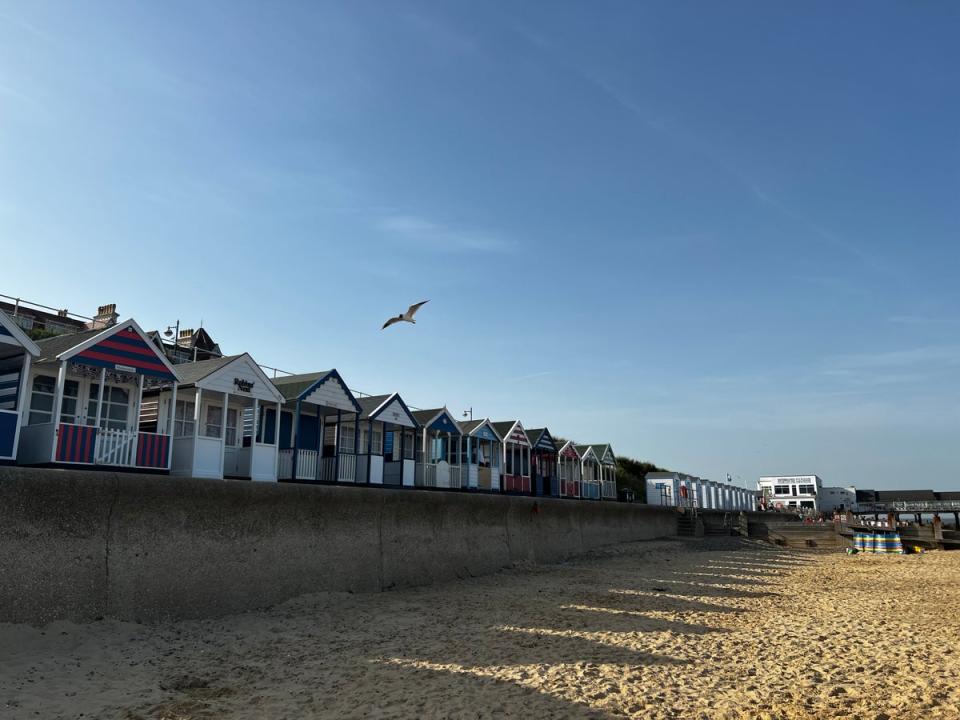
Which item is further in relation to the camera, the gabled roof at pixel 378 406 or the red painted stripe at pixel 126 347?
the gabled roof at pixel 378 406

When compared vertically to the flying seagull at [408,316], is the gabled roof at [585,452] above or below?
below

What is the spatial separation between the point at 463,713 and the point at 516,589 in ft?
31.0

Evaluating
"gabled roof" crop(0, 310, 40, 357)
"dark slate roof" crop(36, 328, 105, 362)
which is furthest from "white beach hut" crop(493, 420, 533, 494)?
"gabled roof" crop(0, 310, 40, 357)

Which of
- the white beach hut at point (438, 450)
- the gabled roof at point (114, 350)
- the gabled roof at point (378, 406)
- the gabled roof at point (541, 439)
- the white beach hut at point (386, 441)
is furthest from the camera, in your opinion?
the gabled roof at point (541, 439)

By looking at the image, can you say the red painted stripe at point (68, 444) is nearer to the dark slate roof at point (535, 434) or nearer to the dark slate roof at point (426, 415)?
the dark slate roof at point (426, 415)

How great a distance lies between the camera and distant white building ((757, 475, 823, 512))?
8275 cm

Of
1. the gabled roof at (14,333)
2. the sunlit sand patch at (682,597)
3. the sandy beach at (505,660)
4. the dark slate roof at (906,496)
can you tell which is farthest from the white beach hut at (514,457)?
the dark slate roof at (906,496)

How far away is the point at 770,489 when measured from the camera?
86312 millimetres

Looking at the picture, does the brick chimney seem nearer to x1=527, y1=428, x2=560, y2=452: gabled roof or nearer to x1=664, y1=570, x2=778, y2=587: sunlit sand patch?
x1=527, y1=428, x2=560, y2=452: gabled roof

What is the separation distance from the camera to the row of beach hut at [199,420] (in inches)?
593

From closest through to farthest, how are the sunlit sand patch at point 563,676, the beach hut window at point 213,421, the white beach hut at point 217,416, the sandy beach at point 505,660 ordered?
the sandy beach at point 505,660, the sunlit sand patch at point 563,676, the white beach hut at point 217,416, the beach hut window at point 213,421

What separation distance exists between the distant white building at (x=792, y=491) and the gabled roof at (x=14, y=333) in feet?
261

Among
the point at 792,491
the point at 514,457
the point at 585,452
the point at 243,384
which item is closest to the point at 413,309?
the point at 243,384

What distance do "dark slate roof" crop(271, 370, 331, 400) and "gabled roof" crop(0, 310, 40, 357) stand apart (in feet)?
27.2
